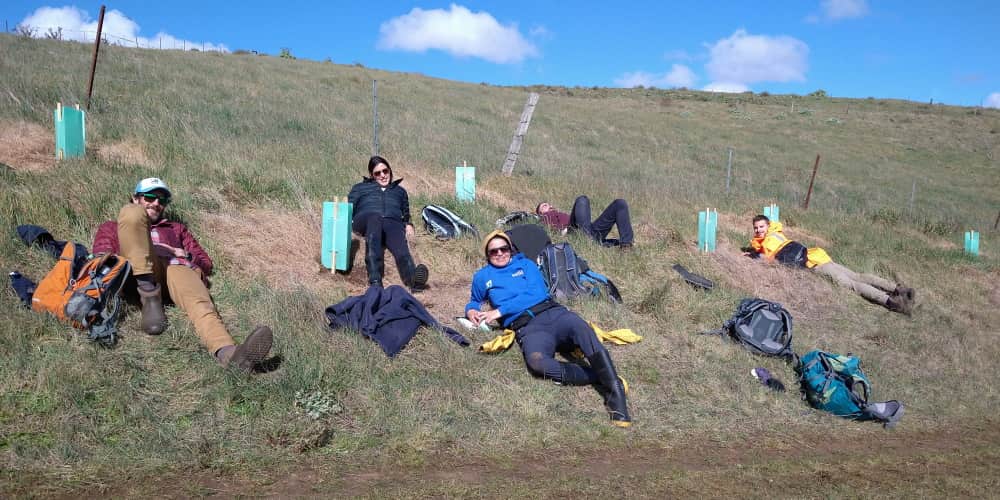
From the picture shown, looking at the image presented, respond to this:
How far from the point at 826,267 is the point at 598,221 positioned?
342 centimetres

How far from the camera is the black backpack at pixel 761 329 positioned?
6578 millimetres

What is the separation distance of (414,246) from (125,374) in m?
3.97

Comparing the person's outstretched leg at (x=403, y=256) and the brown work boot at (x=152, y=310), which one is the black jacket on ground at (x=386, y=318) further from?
the brown work boot at (x=152, y=310)

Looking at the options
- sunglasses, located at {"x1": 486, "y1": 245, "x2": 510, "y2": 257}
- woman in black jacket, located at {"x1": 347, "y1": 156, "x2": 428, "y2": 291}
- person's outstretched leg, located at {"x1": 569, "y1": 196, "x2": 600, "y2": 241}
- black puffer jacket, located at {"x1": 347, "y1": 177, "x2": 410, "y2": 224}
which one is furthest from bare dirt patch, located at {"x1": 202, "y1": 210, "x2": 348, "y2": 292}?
person's outstretched leg, located at {"x1": 569, "y1": 196, "x2": 600, "y2": 241}

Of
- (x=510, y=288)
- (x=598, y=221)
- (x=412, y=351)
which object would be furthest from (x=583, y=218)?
(x=412, y=351)

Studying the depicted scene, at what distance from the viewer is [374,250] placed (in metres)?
6.85

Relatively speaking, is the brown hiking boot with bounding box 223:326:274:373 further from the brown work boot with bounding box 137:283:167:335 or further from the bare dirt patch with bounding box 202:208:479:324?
the bare dirt patch with bounding box 202:208:479:324

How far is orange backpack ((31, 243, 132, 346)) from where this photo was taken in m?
4.50

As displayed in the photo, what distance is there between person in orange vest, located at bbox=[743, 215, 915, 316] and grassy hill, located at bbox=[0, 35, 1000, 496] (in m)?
0.23

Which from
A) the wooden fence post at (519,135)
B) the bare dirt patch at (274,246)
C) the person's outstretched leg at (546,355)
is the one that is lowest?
the person's outstretched leg at (546,355)

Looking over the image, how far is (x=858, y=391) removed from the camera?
18.7 ft

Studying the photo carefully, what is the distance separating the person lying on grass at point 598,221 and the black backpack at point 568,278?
1540 mm

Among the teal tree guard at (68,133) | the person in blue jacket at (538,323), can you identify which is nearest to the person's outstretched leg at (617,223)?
the person in blue jacket at (538,323)

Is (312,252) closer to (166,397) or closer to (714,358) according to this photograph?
(166,397)
